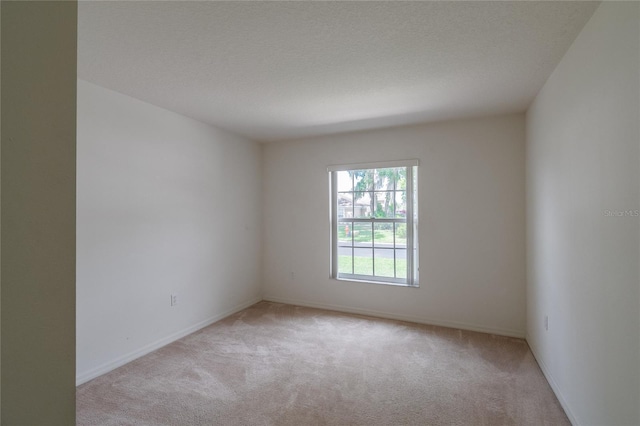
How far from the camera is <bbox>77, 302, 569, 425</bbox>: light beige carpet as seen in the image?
6.89 feet

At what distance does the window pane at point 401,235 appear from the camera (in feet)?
13.2

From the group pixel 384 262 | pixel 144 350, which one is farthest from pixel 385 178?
pixel 144 350

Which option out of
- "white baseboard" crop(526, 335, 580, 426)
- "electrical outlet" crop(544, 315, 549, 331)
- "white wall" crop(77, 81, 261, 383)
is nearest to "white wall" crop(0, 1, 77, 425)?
"white wall" crop(77, 81, 261, 383)

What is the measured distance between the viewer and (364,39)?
1909 millimetres

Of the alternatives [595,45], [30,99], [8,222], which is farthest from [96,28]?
[595,45]

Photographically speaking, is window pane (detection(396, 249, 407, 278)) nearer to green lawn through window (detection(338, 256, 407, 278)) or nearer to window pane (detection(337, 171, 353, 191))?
green lawn through window (detection(338, 256, 407, 278))

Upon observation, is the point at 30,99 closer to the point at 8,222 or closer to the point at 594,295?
the point at 8,222

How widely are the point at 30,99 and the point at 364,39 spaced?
1767 millimetres

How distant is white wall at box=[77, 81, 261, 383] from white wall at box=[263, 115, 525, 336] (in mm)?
936

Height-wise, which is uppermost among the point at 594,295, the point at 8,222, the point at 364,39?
the point at 364,39

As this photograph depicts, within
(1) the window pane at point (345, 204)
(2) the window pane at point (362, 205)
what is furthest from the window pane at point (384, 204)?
(1) the window pane at point (345, 204)

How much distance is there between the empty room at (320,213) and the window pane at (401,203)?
0.02m

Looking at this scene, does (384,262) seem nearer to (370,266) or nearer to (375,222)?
(370,266)

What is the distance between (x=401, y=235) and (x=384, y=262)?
43 centimetres
